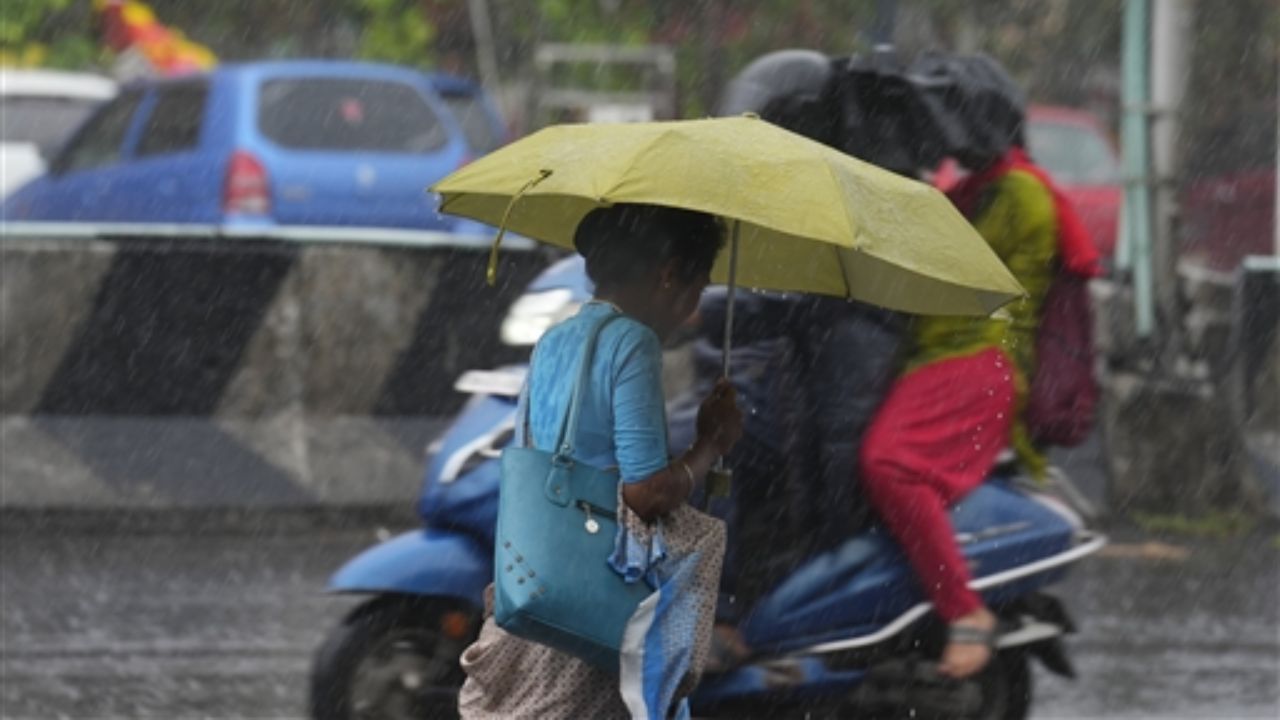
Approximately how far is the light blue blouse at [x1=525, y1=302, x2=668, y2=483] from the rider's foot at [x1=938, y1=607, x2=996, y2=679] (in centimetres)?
223

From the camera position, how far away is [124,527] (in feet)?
35.5

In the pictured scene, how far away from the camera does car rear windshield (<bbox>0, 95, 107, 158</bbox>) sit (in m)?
19.8

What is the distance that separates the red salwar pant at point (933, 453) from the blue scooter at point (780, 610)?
0.28 ft

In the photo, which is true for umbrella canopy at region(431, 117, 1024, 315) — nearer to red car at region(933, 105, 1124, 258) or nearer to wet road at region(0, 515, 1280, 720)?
wet road at region(0, 515, 1280, 720)

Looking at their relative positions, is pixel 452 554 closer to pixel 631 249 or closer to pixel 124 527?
pixel 631 249

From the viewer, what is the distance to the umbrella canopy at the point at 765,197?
13.8 ft

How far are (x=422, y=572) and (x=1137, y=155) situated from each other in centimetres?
705

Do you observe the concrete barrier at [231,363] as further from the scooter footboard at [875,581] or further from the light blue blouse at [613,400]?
the light blue blouse at [613,400]

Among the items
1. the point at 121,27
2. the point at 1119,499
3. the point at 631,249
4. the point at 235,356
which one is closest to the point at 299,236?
the point at 235,356

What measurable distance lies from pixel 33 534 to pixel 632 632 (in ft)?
22.2

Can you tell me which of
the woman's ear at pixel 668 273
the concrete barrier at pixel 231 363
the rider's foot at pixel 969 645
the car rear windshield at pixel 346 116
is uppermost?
the woman's ear at pixel 668 273

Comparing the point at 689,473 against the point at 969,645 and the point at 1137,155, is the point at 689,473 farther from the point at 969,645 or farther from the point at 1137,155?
the point at 1137,155

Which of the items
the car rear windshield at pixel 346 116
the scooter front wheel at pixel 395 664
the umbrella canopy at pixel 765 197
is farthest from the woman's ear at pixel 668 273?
the car rear windshield at pixel 346 116

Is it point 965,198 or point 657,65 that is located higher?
point 965,198
